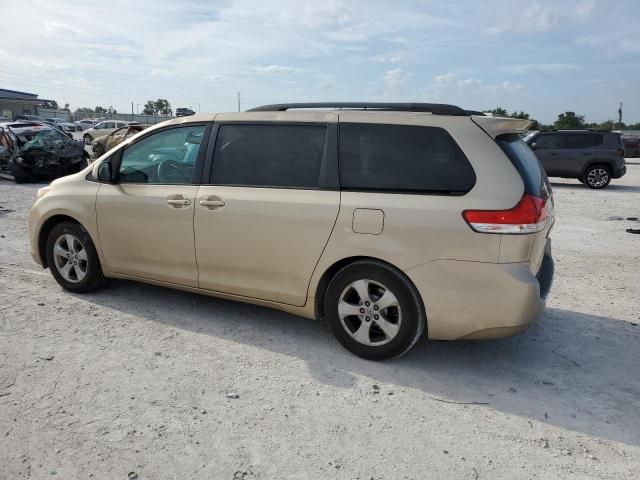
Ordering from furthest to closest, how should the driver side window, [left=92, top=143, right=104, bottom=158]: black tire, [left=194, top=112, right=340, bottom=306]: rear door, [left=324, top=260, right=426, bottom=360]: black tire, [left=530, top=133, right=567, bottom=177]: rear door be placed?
[left=92, top=143, right=104, bottom=158]: black tire < [left=530, top=133, right=567, bottom=177]: rear door < the driver side window < [left=194, top=112, right=340, bottom=306]: rear door < [left=324, top=260, right=426, bottom=360]: black tire

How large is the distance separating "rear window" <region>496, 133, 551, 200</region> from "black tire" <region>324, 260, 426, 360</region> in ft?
3.36

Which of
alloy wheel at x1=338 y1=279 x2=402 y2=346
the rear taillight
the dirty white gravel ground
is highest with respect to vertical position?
the rear taillight

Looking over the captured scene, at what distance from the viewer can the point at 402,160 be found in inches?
145

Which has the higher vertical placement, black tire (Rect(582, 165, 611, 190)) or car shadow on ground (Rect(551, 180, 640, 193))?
black tire (Rect(582, 165, 611, 190))

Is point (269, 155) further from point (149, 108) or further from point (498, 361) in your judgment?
point (149, 108)

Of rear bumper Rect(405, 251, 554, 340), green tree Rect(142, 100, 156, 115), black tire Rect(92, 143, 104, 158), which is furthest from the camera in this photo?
green tree Rect(142, 100, 156, 115)

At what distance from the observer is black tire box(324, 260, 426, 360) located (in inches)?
142

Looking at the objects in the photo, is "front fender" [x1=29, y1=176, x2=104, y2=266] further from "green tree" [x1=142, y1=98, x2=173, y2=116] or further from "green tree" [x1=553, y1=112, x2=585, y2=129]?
"green tree" [x1=142, y1=98, x2=173, y2=116]

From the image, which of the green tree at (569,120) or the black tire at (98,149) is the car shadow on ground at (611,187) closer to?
the black tire at (98,149)

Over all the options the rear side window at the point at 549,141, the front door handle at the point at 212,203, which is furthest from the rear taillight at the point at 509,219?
the rear side window at the point at 549,141

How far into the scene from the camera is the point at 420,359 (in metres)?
3.90

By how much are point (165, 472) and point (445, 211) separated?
2216 millimetres

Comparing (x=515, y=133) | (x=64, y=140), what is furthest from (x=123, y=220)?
(x=64, y=140)

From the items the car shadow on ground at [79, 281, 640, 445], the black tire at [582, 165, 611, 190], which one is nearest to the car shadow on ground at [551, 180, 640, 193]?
the black tire at [582, 165, 611, 190]
